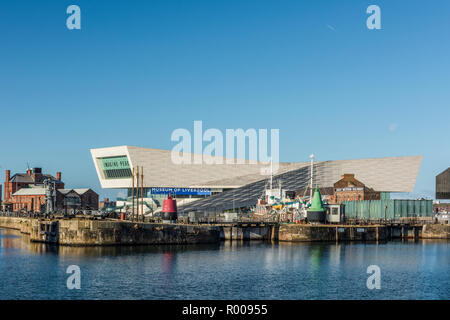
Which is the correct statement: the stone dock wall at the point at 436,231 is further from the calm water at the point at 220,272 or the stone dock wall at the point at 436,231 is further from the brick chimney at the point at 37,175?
the brick chimney at the point at 37,175

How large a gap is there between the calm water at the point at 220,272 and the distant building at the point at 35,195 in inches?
2807

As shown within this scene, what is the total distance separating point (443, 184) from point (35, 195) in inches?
4256

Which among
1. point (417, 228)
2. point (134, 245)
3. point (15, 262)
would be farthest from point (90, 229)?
point (417, 228)

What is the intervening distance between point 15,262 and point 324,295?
31.3 m

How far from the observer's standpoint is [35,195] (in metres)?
149

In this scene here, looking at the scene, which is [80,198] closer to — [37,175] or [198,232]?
[37,175]

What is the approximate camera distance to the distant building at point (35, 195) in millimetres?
142875

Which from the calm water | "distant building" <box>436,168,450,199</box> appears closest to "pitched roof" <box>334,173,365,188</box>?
"distant building" <box>436,168,450,199</box>

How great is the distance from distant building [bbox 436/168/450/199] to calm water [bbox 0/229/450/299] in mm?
80682

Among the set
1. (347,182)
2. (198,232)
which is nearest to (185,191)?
(347,182)

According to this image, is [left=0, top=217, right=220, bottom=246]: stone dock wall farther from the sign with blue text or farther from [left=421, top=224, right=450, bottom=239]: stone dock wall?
the sign with blue text

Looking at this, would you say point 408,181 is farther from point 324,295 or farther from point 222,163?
point 324,295

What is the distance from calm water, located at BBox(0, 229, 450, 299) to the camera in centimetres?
4066

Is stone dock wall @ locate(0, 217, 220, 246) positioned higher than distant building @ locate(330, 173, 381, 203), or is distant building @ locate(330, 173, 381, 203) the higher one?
distant building @ locate(330, 173, 381, 203)
